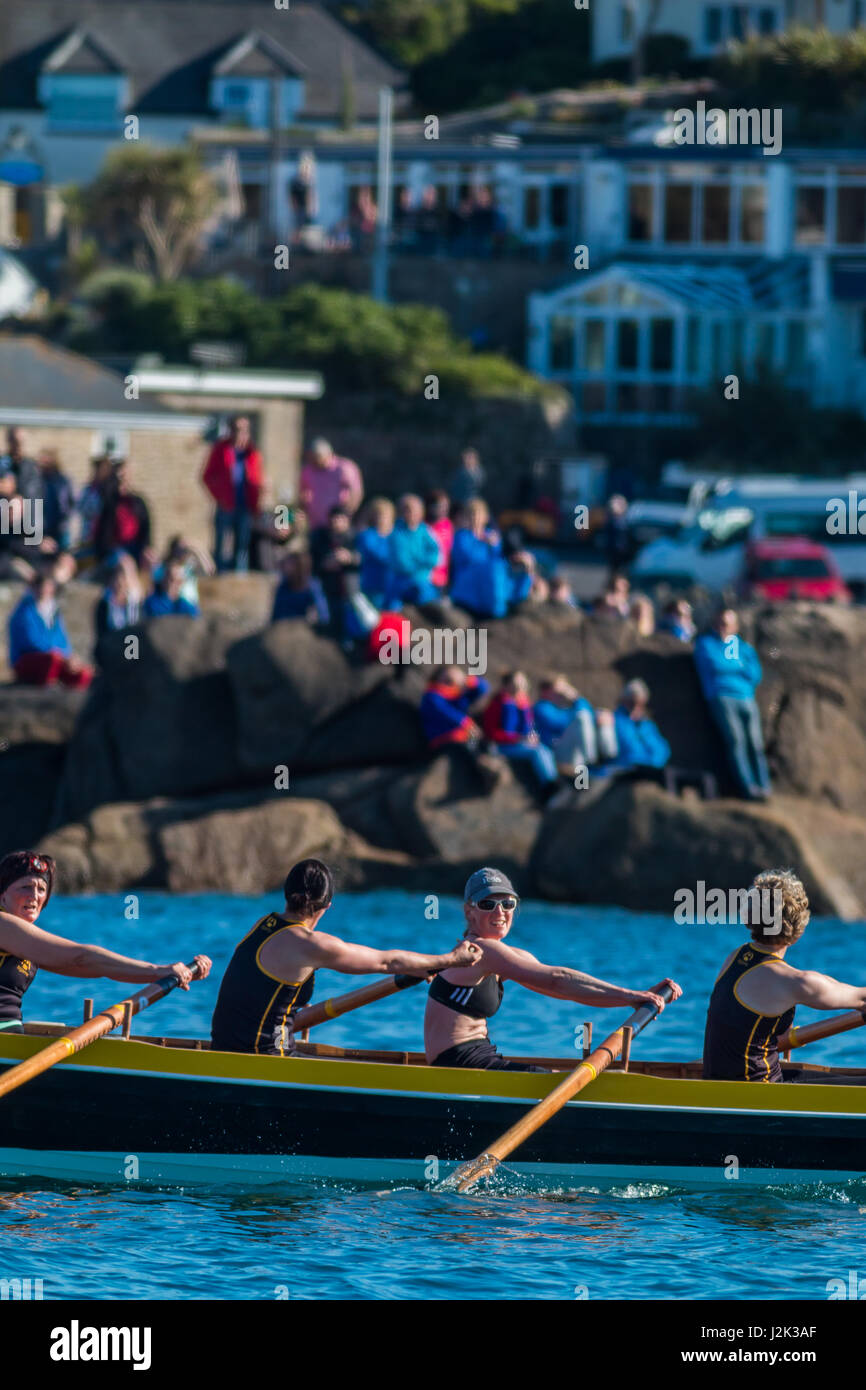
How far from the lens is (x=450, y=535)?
24.1 m

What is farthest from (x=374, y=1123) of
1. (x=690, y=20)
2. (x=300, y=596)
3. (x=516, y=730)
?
(x=690, y=20)

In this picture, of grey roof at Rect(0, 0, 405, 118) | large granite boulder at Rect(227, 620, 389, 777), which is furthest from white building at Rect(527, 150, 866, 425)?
large granite boulder at Rect(227, 620, 389, 777)

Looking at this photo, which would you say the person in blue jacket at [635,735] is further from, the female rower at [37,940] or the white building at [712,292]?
the white building at [712,292]

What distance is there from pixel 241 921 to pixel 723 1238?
9.89 metres

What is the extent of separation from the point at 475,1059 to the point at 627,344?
46.1 meters

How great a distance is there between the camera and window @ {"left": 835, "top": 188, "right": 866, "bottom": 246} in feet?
191

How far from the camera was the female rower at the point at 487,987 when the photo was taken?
39.4 feet

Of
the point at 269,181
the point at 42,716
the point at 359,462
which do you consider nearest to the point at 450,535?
the point at 42,716

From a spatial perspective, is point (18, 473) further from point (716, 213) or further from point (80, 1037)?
point (716, 213)

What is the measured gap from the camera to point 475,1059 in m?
12.5

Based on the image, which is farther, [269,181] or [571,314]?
[269,181]

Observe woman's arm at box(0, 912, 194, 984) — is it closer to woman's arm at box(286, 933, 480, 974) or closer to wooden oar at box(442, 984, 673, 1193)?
woman's arm at box(286, 933, 480, 974)

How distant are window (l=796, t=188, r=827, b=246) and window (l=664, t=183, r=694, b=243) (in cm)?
283

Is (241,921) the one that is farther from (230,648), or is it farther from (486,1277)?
(486,1277)
